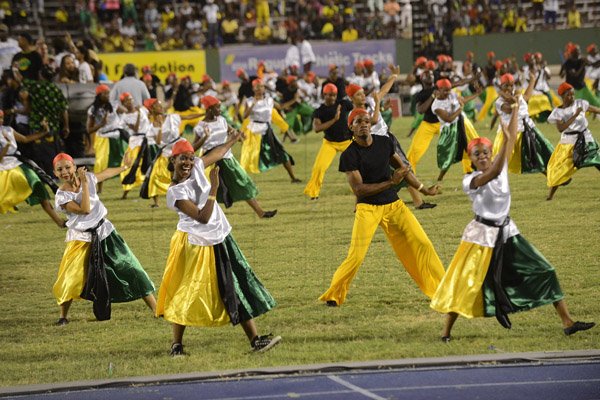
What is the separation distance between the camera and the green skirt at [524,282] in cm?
867

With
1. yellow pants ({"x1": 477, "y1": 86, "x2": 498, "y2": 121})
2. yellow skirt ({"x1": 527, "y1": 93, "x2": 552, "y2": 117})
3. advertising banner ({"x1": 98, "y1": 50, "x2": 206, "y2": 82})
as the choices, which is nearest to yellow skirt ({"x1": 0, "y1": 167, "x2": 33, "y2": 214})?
yellow skirt ({"x1": 527, "y1": 93, "x2": 552, "y2": 117})

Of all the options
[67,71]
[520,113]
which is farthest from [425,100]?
[67,71]

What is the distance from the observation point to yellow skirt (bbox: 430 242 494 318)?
28.3ft

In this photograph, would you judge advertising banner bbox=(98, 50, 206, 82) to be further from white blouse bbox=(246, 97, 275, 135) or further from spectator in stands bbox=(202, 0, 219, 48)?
white blouse bbox=(246, 97, 275, 135)

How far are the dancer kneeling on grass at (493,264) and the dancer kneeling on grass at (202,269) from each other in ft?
4.83

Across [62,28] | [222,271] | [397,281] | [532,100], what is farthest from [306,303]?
[62,28]

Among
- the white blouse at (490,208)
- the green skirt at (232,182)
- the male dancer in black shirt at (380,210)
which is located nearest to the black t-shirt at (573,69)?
the green skirt at (232,182)

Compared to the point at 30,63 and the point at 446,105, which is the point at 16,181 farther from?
the point at 446,105

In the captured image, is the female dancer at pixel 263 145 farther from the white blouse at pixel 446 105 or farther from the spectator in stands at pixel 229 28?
the spectator in stands at pixel 229 28

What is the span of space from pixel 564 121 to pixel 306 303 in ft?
21.5

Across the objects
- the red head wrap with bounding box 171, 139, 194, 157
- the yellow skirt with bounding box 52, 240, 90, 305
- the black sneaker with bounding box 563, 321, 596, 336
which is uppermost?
the red head wrap with bounding box 171, 139, 194, 157

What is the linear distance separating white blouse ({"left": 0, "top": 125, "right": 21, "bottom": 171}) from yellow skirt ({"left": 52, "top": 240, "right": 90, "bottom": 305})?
224 inches

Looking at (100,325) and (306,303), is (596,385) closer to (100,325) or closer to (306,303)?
(306,303)

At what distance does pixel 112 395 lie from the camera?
8.11 meters
